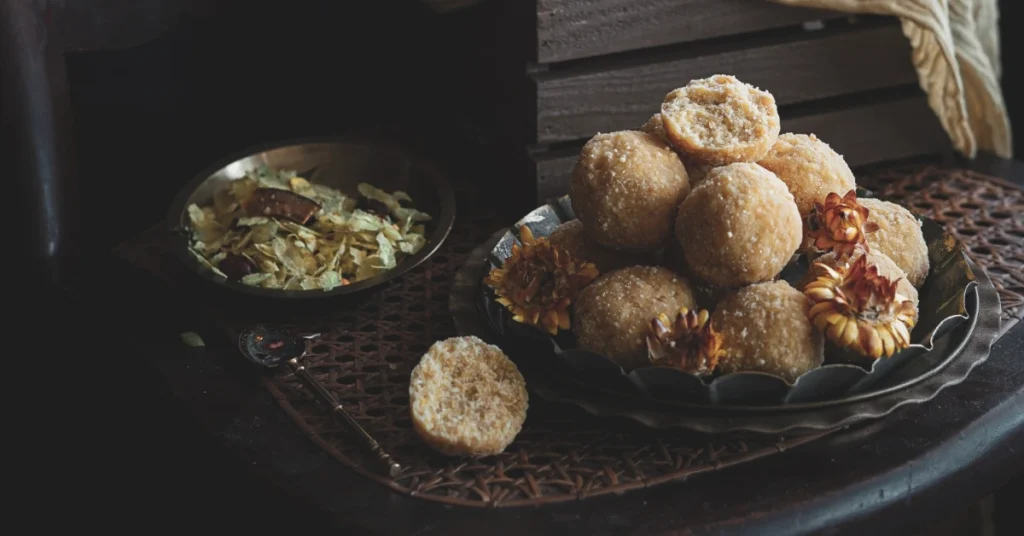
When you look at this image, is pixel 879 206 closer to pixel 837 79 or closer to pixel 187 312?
pixel 837 79

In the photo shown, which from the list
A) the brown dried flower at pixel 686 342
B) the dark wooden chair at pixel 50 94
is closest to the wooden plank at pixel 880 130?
the brown dried flower at pixel 686 342

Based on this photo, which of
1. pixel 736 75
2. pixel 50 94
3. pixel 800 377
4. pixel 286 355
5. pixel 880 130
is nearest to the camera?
pixel 800 377

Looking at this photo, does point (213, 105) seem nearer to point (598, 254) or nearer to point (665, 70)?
point (665, 70)

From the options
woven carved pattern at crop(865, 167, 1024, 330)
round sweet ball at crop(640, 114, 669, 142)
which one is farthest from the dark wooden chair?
woven carved pattern at crop(865, 167, 1024, 330)

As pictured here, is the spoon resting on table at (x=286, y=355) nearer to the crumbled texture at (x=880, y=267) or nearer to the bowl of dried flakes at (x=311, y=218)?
the bowl of dried flakes at (x=311, y=218)

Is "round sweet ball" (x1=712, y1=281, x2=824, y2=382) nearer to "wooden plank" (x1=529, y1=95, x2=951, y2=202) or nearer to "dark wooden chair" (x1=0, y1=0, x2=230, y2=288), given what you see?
"wooden plank" (x1=529, y1=95, x2=951, y2=202)

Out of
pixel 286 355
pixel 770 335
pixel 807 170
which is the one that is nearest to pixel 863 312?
pixel 770 335

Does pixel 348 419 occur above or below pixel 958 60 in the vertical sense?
below
